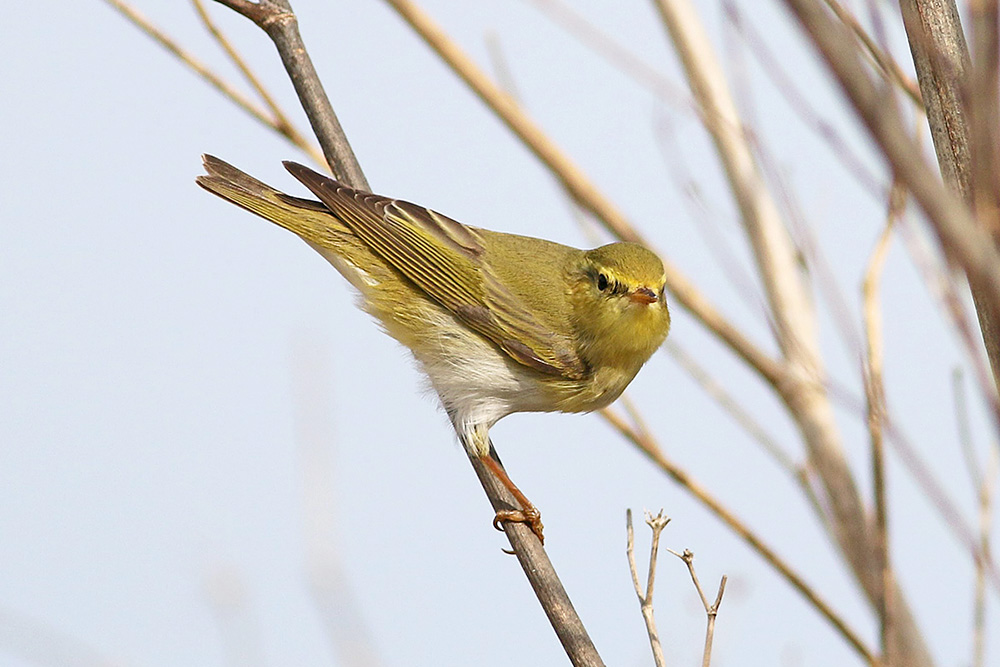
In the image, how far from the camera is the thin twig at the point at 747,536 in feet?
7.16

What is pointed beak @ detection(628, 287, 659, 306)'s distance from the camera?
3566 mm

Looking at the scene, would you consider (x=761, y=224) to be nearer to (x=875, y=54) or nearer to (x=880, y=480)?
(x=875, y=54)

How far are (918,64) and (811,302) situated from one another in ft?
4.98

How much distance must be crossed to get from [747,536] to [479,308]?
1.78 metres

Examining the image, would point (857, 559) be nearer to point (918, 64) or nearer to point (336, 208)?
point (918, 64)

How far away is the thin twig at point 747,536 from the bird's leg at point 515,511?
0.60 m

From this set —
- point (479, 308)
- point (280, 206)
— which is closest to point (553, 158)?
point (479, 308)

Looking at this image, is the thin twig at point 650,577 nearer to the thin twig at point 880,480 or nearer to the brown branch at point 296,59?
the thin twig at point 880,480

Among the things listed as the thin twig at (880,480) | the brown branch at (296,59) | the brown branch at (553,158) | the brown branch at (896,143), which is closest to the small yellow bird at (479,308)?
the brown branch at (296,59)

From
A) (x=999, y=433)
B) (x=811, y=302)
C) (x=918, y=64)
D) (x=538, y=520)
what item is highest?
(x=811, y=302)

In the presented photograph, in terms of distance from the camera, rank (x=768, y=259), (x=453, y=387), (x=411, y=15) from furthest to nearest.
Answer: (x=453, y=387), (x=768, y=259), (x=411, y=15)

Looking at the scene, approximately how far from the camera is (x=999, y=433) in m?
0.87

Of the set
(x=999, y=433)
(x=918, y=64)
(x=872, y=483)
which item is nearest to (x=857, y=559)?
(x=872, y=483)

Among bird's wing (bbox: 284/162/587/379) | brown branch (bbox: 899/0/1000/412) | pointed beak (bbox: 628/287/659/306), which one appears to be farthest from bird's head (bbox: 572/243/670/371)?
brown branch (bbox: 899/0/1000/412)
